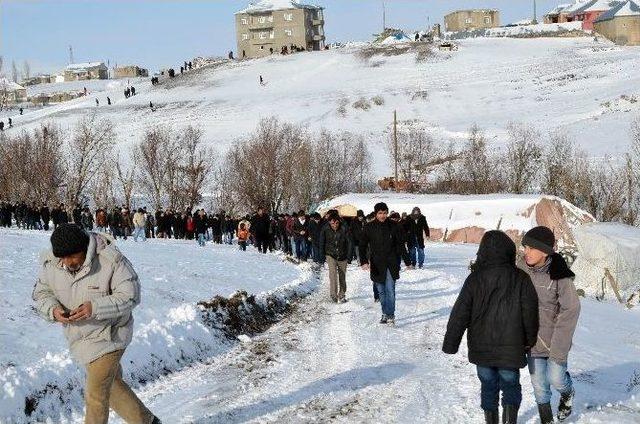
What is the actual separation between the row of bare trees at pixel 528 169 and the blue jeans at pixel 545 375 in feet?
122

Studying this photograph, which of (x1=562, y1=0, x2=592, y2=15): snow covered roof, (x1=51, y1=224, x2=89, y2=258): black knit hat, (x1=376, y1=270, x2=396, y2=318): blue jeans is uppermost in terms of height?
(x1=562, y1=0, x2=592, y2=15): snow covered roof

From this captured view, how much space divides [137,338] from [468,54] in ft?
294

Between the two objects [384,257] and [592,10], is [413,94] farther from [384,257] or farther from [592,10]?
[384,257]

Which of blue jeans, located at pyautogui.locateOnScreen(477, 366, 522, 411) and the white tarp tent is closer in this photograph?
blue jeans, located at pyautogui.locateOnScreen(477, 366, 522, 411)

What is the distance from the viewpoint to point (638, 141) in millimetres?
49844

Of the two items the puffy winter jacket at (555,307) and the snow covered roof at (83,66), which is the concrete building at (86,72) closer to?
the snow covered roof at (83,66)

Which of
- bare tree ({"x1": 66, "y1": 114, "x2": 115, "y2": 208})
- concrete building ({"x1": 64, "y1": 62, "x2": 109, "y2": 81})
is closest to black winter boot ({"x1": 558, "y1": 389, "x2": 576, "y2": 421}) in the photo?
bare tree ({"x1": 66, "y1": 114, "x2": 115, "y2": 208})

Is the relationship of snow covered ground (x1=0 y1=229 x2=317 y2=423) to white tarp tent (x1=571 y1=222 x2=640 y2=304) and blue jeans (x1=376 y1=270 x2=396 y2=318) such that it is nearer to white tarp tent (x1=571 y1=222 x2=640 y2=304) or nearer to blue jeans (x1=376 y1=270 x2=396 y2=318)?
blue jeans (x1=376 y1=270 x2=396 y2=318)

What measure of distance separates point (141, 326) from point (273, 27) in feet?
380

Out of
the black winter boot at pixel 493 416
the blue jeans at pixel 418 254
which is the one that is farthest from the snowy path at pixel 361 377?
the blue jeans at pixel 418 254

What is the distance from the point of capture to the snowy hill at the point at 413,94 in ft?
216

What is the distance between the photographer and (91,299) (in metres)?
5.37

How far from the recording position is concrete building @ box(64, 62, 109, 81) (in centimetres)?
14950

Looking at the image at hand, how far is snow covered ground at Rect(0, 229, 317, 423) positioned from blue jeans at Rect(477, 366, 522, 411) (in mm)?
4258
